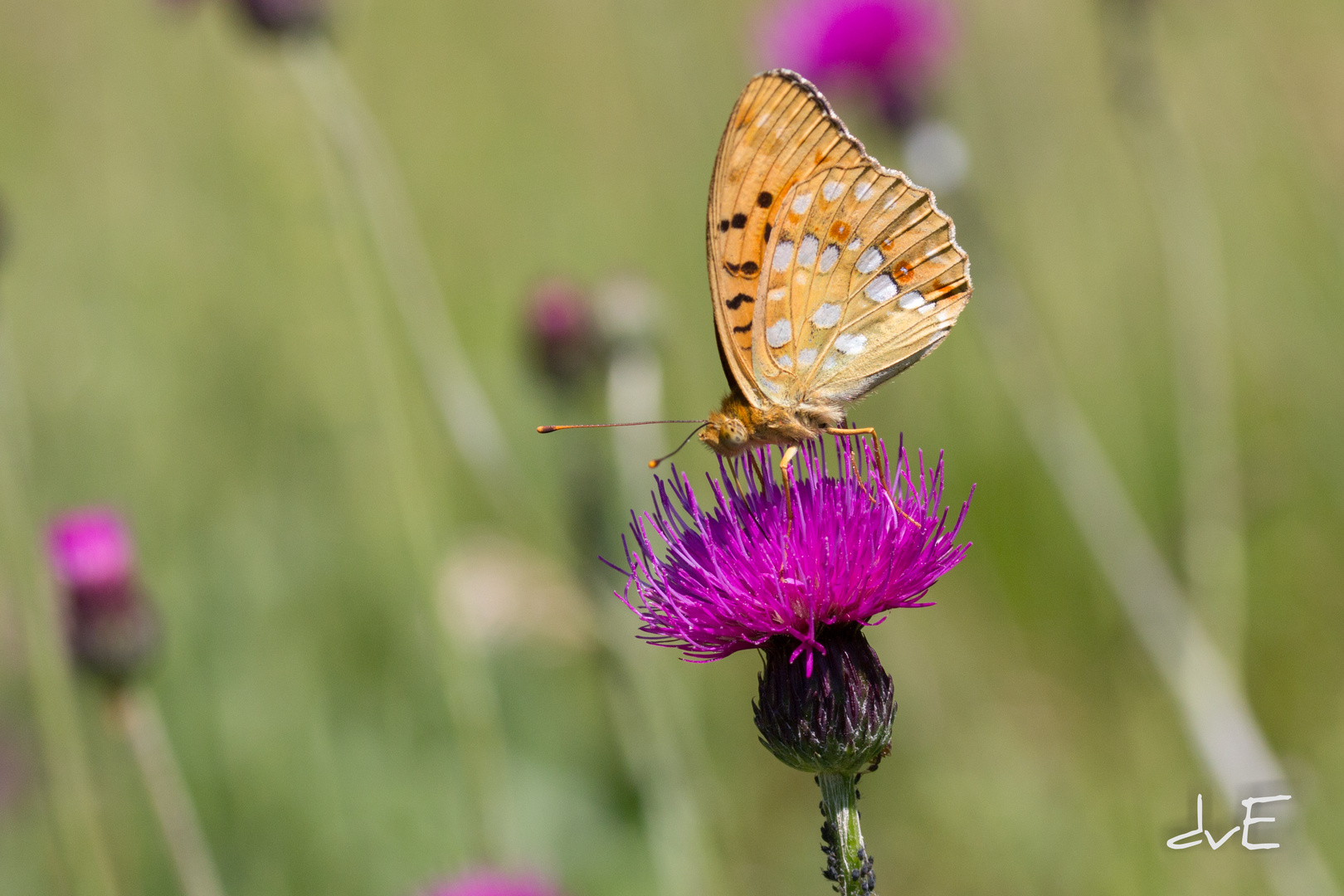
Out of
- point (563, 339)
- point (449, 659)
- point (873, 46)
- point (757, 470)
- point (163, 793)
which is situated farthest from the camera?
point (873, 46)

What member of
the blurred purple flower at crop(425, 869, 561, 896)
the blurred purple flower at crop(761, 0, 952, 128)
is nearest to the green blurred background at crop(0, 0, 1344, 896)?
the blurred purple flower at crop(761, 0, 952, 128)

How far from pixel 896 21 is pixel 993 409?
2.25 metres

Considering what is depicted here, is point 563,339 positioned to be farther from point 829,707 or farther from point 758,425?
point 829,707

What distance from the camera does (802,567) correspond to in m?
2.43

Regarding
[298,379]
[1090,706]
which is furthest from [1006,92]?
[298,379]

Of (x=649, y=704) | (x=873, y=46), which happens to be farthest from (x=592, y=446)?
(x=873, y=46)

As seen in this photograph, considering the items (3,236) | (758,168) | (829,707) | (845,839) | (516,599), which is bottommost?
(845,839)

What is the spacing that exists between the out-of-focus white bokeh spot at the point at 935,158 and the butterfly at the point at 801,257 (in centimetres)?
202

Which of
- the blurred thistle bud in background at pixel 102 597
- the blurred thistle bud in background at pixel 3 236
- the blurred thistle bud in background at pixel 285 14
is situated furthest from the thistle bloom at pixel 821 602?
the blurred thistle bud in background at pixel 285 14

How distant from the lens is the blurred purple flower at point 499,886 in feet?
10.8

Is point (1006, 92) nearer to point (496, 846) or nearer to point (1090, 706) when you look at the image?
point (1090, 706)

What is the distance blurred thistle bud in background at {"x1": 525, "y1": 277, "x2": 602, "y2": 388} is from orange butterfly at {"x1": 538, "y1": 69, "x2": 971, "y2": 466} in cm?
197

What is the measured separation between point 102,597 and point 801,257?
253 centimetres

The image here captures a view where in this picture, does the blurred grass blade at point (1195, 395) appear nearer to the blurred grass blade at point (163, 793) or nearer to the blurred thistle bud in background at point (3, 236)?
the blurred grass blade at point (163, 793)
